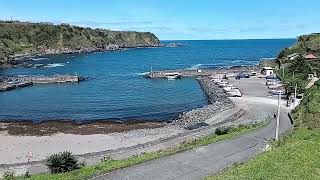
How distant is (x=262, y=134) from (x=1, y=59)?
13576 cm

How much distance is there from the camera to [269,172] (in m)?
22.9

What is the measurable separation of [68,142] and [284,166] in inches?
1129

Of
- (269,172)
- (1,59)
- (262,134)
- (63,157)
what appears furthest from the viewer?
(1,59)

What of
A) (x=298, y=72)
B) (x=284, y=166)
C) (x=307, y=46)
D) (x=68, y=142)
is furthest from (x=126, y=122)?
(x=307, y=46)

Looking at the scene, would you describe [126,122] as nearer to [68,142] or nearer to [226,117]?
[226,117]

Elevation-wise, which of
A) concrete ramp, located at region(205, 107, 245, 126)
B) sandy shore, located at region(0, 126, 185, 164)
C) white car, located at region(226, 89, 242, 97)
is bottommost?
sandy shore, located at region(0, 126, 185, 164)

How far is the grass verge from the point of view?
22.5 m

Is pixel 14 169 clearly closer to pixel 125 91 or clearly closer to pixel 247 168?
pixel 247 168

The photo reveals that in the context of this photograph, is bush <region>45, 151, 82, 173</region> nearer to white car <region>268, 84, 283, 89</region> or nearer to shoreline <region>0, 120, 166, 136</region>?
shoreline <region>0, 120, 166, 136</region>

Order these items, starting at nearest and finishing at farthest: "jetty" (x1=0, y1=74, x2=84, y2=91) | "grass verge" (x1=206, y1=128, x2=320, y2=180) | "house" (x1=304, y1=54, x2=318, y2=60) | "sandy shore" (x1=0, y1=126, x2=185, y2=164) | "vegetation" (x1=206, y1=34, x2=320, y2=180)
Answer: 1. "grass verge" (x1=206, y1=128, x2=320, y2=180)
2. "vegetation" (x1=206, y1=34, x2=320, y2=180)
3. "sandy shore" (x1=0, y1=126, x2=185, y2=164)
4. "house" (x1=304, y1=54, x2=318, y2=60)
5. "jetty" (x1=0, y1=74, x2=84, y2=91)

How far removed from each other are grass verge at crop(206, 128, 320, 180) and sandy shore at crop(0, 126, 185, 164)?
818 inches

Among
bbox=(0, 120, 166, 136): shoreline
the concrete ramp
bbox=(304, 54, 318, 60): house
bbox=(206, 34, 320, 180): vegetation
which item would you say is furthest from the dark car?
bbox=(206, 34, 320, 180): vegetation

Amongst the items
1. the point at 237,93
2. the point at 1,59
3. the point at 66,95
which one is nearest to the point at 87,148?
the point at 237,93

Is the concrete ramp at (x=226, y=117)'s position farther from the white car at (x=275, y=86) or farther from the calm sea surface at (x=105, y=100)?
the white car at (x=275, y=86)
